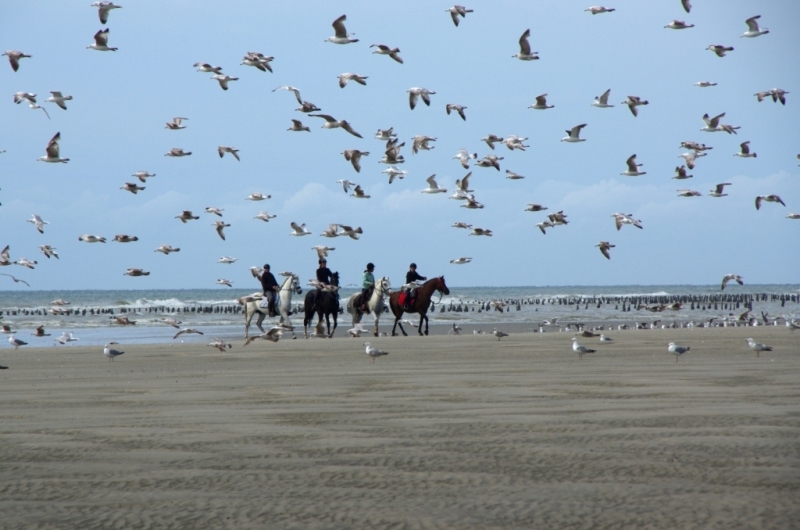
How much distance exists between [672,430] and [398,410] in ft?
9.31

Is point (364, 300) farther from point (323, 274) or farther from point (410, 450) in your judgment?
point (410, 450)

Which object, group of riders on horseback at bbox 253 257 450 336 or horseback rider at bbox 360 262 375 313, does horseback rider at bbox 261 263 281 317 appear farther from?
horseback rider at bbox 360 262 375 313

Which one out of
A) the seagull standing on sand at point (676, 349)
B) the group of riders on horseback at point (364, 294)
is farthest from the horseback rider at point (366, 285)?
the seagull standing on sand at point (676, 349)

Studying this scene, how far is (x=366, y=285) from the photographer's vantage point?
2938cm

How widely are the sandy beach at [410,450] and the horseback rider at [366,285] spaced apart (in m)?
14.8

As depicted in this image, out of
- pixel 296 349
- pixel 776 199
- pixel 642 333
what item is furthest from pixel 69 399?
pixel 776 199

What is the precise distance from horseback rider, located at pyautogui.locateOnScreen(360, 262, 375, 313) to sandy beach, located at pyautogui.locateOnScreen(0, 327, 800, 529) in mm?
14829

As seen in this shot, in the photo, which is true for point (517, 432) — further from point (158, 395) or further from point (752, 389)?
point (158, 395)

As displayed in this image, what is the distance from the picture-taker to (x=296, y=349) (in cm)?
2203

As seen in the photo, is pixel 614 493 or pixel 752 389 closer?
pixel 614 493

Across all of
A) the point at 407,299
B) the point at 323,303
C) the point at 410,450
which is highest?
the point at 407,299

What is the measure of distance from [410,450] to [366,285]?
21.8 metres

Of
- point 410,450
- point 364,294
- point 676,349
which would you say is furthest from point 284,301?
point 410,450

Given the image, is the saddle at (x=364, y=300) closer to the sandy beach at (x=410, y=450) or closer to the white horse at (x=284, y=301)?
the white horse at (x=284, y=301)
